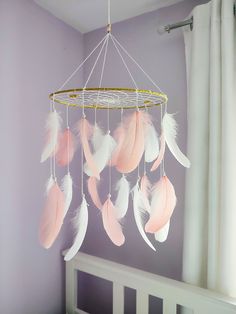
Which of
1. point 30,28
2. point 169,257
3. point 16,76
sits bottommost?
point 169,257

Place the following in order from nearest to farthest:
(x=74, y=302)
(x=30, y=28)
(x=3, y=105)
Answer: (x=3, y=105), (x=30, y=28), (x=74, y=302)

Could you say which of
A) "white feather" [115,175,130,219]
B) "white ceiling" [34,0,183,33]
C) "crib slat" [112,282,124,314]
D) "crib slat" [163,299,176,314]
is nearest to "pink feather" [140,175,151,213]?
"white feather" [115,175,130,219]

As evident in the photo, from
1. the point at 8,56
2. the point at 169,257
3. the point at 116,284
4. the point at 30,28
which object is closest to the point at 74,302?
the point at 116,284

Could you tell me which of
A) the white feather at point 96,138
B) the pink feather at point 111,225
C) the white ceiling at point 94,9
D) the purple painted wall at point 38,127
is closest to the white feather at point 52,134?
the white feather at point 96,138

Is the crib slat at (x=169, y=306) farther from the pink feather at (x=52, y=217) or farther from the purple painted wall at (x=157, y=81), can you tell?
the pink feather at (x=52, y=217)

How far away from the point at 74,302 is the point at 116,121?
1.26 metres

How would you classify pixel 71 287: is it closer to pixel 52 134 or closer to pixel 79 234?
pixel 79 234

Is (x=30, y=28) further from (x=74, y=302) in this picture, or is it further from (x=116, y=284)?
(x=74, y=302)

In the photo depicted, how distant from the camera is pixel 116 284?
158 centimetres

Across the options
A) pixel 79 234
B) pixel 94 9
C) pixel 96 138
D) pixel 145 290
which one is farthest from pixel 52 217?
pixel 94 9

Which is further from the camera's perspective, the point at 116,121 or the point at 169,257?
the point at 116,121

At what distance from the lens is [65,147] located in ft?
3.42

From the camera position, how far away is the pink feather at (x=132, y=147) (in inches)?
35.4

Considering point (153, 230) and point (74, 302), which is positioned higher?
point (153, 230)
